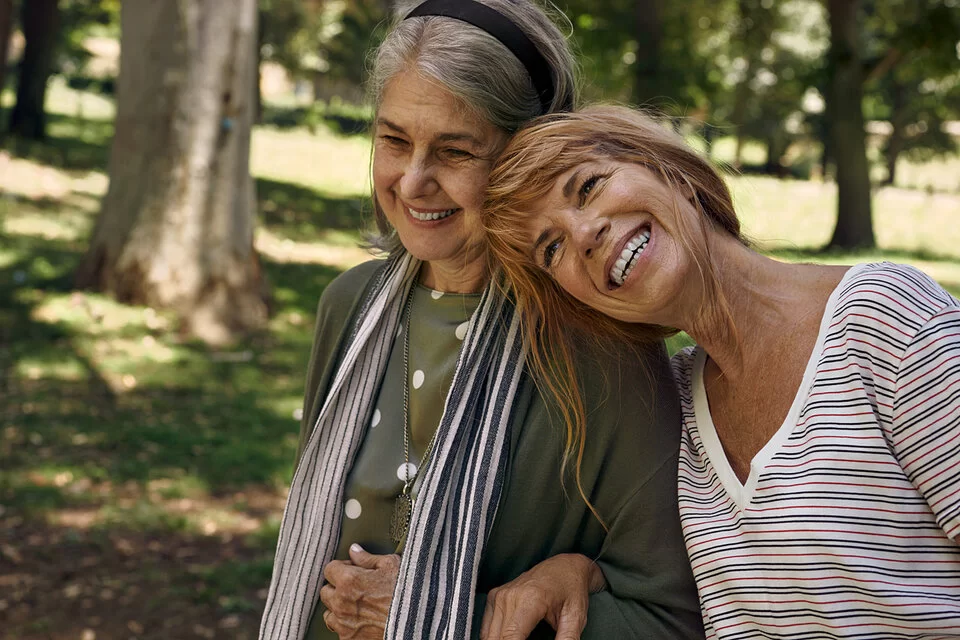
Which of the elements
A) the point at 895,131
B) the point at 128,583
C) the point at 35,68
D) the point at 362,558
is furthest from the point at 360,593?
the point at 895,131

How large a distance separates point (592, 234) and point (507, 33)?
21.5 inches

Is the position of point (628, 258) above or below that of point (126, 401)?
above

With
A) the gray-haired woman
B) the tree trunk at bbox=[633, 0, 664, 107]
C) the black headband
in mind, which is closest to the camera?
the gray-haired woman

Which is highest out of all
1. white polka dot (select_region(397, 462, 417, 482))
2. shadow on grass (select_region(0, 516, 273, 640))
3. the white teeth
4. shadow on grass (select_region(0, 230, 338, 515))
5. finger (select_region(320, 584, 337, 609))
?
the white teeth

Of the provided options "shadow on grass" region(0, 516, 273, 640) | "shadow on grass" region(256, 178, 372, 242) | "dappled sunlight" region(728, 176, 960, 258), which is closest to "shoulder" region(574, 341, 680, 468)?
"shadow on grass" region(0, 516, 273, 640)

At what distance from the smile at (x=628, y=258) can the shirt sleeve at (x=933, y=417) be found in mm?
569

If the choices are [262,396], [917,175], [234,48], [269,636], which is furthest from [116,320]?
[917,175]

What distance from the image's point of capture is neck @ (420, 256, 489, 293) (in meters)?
2.59

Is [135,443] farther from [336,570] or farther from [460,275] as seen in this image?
[460,275]

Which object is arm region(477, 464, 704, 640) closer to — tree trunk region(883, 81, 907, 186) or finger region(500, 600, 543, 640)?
finger region(500, 600, 543, 640)

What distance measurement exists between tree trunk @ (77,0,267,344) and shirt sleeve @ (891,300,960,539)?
300 inches

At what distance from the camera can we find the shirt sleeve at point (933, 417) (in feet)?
5.99

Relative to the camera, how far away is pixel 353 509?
2.61 metres

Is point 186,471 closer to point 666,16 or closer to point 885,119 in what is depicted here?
point 666,16
